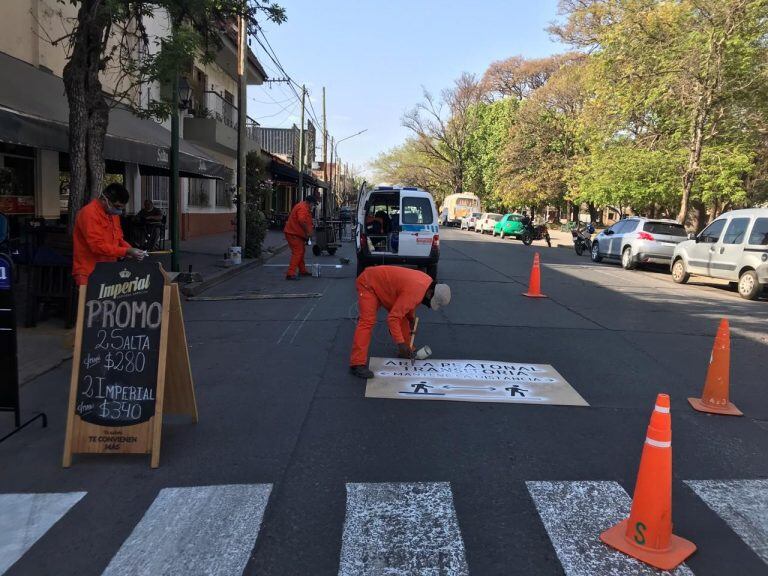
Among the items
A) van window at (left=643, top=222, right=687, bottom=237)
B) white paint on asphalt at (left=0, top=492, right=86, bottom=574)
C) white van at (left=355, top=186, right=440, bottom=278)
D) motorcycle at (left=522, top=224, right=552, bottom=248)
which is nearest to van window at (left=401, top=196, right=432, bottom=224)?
white van at (left=355, top=186, right=440, bottom=278)

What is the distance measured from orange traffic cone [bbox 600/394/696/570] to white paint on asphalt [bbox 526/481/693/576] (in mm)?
75

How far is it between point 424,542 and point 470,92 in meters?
67.8

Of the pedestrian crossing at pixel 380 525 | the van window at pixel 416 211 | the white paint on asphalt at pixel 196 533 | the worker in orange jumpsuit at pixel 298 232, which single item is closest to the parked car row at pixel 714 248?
the van window at pixel 416 211

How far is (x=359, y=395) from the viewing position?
222 inches

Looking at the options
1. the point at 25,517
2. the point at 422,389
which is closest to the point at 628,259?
the point at 422,389

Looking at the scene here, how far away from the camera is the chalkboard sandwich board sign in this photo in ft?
13.6

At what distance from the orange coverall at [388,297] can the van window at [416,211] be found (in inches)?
294

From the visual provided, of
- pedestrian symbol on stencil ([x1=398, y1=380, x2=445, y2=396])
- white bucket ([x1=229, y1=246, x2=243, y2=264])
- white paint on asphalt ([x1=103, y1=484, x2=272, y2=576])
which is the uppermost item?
white bucket ([x1=229, y1=246, x2=243, y2=264])

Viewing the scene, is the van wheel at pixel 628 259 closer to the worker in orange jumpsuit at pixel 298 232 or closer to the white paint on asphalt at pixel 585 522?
the worker in orange jumpsuit at pixel 298 232

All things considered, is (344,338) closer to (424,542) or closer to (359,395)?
(359,395)

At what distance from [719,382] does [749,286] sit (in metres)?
9.15

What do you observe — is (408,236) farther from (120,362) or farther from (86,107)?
(120,362)

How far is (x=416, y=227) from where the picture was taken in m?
13.4

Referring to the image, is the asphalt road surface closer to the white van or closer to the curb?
the curb
